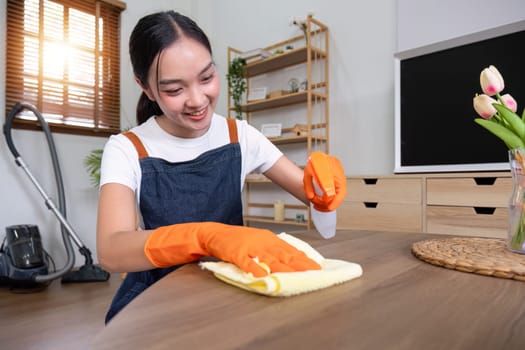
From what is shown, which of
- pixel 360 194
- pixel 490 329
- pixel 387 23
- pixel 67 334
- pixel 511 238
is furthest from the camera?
pixel 387 23

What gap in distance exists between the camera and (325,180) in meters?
0.81

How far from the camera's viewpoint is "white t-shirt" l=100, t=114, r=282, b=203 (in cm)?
91

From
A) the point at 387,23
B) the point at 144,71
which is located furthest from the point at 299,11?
the point at 144,71

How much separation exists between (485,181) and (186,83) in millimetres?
1792

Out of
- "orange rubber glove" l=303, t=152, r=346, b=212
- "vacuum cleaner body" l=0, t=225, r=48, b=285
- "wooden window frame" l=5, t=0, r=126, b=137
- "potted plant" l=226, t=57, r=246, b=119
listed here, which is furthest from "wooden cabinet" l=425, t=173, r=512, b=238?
"wooden window frame" l=5, t=0, r=126, b=137

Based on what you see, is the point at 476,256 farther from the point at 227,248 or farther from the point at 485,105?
the point at 227,248

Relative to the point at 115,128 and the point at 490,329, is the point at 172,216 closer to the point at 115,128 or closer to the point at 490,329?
the point at 490,329

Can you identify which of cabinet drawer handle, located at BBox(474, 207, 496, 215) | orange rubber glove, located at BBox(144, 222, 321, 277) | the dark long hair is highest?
the dark long hair

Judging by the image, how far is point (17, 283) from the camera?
2541mm

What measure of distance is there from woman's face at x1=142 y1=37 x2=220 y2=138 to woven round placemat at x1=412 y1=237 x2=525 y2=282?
0.64 m

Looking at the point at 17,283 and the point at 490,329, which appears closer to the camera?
the point at 490,329

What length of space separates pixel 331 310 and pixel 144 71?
81 centimetres

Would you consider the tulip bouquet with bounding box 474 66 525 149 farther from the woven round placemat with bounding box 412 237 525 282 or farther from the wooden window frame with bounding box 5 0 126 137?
the wooden window frame with bounding box 5 0 126 137

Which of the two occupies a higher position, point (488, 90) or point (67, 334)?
point (488, 90)
